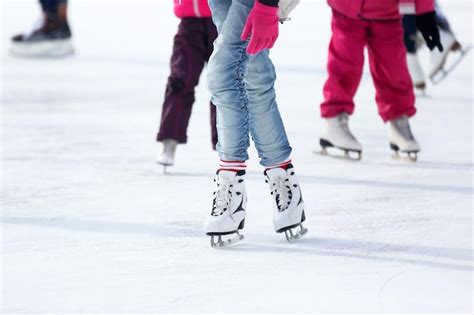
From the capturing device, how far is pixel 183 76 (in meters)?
4.71

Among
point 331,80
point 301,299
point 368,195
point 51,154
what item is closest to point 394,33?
point 331,80

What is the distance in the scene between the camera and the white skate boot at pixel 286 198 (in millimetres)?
3578

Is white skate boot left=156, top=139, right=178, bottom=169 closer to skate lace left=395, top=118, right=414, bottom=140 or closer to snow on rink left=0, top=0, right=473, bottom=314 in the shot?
snow on rink left=0, top=0, right=473, bottom=314

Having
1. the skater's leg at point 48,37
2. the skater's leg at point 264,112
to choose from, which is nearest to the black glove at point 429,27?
the skater's leg at point 264,112

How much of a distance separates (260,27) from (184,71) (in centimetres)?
142

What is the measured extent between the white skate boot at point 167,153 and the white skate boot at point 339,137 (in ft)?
2.44

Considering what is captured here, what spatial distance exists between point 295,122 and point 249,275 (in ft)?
9.99

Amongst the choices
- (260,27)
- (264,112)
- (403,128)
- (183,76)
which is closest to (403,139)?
(403,128)

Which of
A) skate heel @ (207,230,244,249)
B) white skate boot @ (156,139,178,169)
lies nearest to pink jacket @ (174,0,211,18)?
white skate boot @ (156,139,178,169)

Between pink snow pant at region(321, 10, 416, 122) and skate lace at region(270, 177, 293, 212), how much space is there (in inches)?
64.0

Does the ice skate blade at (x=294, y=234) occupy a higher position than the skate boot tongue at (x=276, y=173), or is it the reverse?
the skate boot tongue at (x=276, y=173)

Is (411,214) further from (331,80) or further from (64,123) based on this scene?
(64,123)

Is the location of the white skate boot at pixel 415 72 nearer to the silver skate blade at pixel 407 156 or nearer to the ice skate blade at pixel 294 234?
the silver skate blade at pixel 407 156

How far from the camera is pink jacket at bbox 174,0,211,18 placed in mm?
4586
